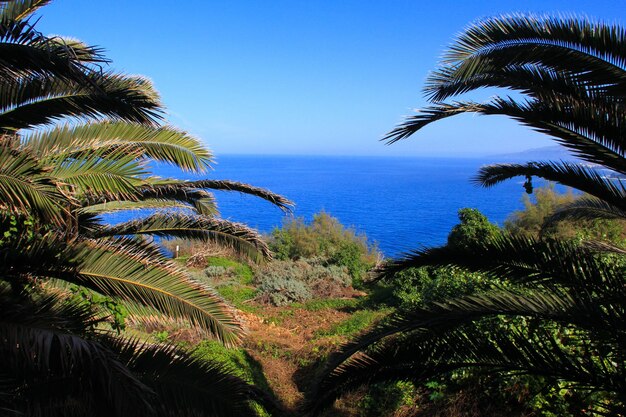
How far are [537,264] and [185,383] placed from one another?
281 cm

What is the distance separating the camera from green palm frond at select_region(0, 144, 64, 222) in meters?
3.34

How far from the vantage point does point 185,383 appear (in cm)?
368

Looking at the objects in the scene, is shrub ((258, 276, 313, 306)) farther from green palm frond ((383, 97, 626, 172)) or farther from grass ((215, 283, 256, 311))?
green palm frond ((383, 97, 626, 172))

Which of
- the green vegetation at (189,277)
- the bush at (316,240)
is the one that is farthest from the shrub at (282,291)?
the green vegetation at (189,277)

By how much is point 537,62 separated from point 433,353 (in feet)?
9.66

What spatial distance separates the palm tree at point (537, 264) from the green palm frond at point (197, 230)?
8.82 feet

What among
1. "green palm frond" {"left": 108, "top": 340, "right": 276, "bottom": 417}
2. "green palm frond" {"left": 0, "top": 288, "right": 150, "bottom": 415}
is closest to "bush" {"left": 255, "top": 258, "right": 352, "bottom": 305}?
"green palm frond" {"left": 108, "top": 340, "right": 276, "bottom": 417}

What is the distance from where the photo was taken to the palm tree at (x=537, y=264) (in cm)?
310

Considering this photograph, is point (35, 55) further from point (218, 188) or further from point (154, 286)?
point (218, 188)

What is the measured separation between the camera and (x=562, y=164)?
14.4 ft

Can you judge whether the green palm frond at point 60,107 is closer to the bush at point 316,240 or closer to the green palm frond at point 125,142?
the green palm frond at point 125,142

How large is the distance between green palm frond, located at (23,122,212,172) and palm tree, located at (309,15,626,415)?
280cm

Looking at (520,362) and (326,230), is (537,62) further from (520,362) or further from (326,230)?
(326,230)

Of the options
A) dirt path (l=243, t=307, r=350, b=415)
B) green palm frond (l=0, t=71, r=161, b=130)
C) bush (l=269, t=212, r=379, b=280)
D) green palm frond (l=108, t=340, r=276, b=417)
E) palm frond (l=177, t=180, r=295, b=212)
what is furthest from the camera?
bush (l=269, t=212, r=379, b=280)
